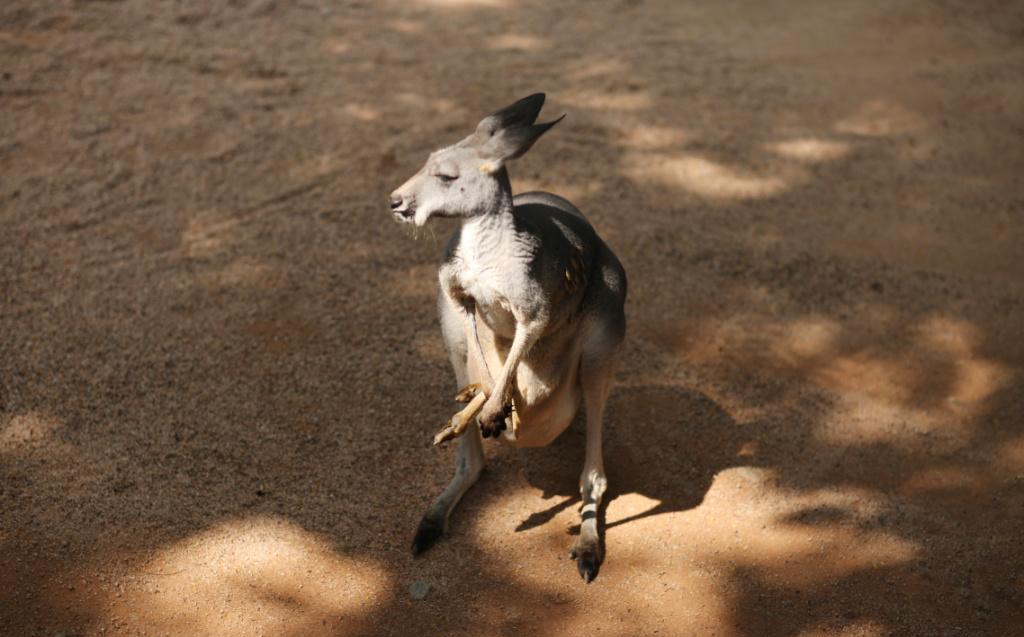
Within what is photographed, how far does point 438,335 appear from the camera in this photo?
4418 millimetres

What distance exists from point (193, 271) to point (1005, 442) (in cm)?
366

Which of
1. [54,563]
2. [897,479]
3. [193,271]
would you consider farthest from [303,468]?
[897,479]

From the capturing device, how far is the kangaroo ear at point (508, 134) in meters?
2.74

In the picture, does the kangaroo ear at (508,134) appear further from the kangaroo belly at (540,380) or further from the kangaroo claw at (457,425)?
the kangaroo claw at (457,425)

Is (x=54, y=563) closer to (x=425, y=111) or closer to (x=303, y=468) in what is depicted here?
(x=303, y=468)

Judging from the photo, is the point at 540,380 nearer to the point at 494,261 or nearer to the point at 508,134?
the point at 494,261

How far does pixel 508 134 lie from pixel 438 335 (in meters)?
1.79

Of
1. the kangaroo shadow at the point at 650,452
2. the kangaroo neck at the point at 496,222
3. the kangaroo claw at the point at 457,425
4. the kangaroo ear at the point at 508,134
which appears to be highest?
the kangaroo ear at the point at 508,134

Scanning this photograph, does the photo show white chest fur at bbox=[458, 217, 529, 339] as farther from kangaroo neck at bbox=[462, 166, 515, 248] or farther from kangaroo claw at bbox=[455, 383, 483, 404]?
kangaroo claw at bbox=[455, 383, 483, 404]

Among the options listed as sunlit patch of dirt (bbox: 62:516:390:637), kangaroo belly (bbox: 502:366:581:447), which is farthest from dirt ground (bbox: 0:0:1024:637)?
kangaroo belly (bbox: 502:366:581:447)

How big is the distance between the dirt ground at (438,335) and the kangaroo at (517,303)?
0.19 m

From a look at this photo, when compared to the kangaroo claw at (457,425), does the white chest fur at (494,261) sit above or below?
above

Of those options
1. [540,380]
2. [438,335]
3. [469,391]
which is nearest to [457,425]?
[469,391]

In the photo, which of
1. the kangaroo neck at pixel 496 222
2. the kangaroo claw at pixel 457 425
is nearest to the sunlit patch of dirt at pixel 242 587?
the kangaroo claw at pixel 457 425
